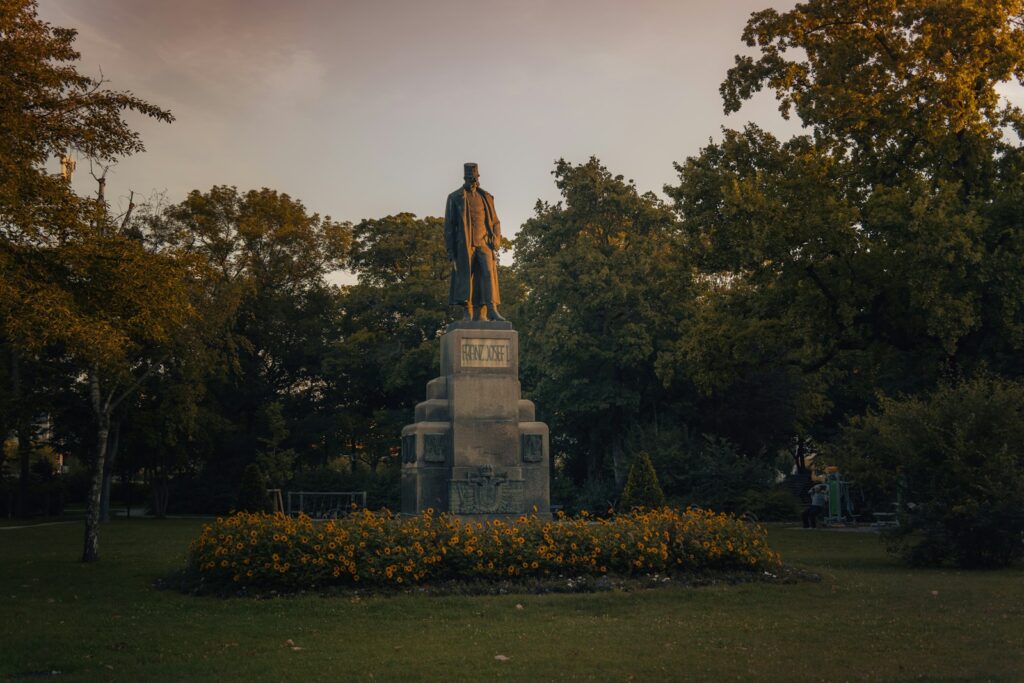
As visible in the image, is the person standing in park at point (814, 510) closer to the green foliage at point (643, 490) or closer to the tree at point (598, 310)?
the green foliage at point (643, 490)

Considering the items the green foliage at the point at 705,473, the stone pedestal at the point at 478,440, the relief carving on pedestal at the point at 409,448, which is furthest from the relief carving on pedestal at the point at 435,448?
the green foliage at the point at 705,473

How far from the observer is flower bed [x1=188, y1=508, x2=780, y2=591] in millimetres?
13836

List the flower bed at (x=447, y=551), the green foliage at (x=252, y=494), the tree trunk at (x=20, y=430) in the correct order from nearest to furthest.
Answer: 1. the flower bed at (x=447, y=551)
2. the green foliage at (x=252, y=494)
3. the tree trunk at (x=20, y=430)

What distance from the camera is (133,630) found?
37.0 ft

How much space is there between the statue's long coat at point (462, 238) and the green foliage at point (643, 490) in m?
10.5

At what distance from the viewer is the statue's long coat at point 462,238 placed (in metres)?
18.8

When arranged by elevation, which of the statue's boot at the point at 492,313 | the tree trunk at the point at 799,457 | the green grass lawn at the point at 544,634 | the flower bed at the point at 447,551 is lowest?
the green grass lawn at the point at 544,634

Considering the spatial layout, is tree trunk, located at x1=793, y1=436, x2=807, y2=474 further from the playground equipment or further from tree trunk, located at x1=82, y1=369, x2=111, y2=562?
tree trunk, located at x1=82, y1=369, x2=111, y2=562

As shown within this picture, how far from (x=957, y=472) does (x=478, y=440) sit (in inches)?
298

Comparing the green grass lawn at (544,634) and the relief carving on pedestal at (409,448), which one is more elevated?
the relief carving on pedestal at (409,448)

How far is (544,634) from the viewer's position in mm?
10695

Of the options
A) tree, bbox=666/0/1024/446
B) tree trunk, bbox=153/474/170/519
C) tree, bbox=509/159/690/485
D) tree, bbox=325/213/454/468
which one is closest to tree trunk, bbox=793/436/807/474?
tree, bbox=509/159/690/485

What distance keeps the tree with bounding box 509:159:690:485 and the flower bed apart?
22123mm

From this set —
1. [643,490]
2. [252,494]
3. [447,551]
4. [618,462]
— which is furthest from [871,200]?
[252,494]
